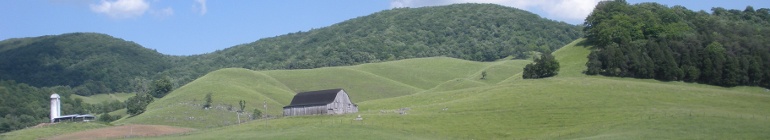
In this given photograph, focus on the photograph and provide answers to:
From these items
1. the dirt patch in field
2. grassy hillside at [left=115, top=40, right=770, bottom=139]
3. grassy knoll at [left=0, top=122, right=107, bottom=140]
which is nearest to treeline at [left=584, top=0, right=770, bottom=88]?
grassy hillside at [left=115, top=40, right=770, bottom=139]

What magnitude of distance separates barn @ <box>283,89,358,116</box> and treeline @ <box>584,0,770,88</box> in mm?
36078

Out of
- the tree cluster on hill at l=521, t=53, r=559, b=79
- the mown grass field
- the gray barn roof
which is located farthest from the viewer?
the tree cluster on hill at l=521, t=53, r=559, b=79

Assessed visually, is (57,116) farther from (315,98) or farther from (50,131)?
(315,98)

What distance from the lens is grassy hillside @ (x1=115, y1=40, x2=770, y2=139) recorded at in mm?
61062

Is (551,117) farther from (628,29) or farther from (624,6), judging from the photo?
(624,6)

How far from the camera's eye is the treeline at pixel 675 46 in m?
104

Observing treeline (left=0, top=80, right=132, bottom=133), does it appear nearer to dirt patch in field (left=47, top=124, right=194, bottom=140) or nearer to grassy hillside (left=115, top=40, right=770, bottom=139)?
dirt patch in field (left=47, top=124, right=194, bottom=140)

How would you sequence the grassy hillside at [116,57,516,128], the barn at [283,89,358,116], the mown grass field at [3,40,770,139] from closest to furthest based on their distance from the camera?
the mown grass field at [3,40,770,139] < the barn at [283,89,358,116] < the grassy hillside at [116,57,516,128]

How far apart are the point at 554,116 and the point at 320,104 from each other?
1111 inches

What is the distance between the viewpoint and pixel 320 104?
89375mm

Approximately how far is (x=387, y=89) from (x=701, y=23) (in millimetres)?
60842

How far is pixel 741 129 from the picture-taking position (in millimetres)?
56844

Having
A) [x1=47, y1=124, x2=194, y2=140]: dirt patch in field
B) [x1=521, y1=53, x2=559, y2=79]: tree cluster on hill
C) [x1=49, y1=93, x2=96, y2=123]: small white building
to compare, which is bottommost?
[x1=47, y1=124, x2=194, y2=140]: dirt patch in field

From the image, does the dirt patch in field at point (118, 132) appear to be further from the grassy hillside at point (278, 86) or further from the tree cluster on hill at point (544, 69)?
the tree cluster on hill at point (544, 69)
